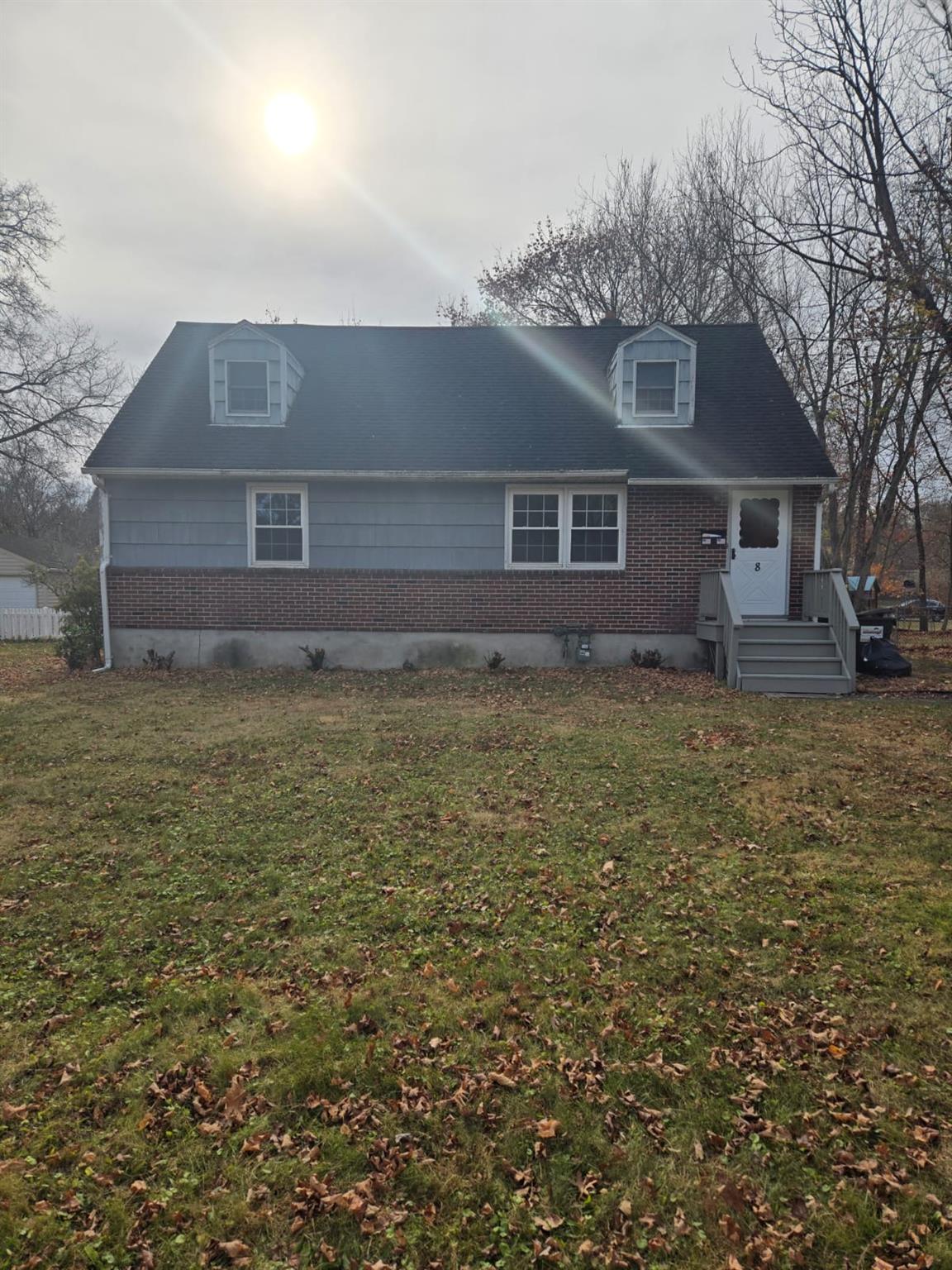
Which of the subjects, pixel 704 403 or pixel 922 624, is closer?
pixel 704 403

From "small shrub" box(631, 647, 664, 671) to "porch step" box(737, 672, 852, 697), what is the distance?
203cm

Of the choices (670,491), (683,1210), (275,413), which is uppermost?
(275,413)

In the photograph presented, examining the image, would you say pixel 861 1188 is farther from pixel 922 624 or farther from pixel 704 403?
pixel 922 624

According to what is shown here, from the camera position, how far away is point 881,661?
12.4 meters

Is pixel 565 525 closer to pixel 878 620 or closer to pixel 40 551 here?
pixel 878 620

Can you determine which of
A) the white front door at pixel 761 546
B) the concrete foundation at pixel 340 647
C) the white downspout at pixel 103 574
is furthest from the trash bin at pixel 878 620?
the white downspout at pixel 103 574

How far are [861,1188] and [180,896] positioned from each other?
379 centimetres

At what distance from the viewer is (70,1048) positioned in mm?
3006

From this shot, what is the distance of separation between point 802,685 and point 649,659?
8.83 ft

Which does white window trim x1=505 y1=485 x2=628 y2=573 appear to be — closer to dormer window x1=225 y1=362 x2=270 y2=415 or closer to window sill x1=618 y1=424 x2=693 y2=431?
window sill x1=618 y1=424 x2=693 y2=431

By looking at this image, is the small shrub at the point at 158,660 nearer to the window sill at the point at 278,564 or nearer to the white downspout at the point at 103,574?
the white downspout at the point at 103,574

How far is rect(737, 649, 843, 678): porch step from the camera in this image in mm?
10688

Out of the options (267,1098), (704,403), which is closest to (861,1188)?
(267,1098)

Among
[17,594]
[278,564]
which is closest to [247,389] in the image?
[278,564]
